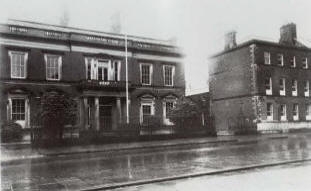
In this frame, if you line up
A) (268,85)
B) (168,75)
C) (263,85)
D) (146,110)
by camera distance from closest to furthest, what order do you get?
(146,110)
(168,75)
(263,85)
(268,85)

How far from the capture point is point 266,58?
37.0m

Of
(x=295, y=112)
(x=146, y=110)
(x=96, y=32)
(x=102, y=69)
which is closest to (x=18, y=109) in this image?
(x=102, y=69)

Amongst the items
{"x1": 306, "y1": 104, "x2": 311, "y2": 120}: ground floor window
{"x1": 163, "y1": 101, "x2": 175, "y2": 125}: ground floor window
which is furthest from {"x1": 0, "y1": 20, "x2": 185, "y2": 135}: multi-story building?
{"x1": 306, "y1": 104, "x2": 311, "y2": 120}: ground floor window

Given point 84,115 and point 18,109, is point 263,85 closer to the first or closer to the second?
point 84,115

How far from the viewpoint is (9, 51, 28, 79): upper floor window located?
2637 cm

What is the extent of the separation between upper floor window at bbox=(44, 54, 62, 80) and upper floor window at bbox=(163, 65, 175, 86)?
10.7 metres

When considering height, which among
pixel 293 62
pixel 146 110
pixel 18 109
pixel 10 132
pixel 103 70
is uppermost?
pixel 293 62

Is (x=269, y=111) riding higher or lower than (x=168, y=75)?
lower

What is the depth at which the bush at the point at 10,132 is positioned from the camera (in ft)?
72.2

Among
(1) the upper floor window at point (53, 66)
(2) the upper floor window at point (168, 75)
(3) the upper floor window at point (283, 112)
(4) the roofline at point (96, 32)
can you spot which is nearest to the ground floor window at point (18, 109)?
(1) the upper floor window at point (53, 66)

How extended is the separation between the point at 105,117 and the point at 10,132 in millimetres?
9658

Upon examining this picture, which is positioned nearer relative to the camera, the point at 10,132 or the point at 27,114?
the point at 10,132

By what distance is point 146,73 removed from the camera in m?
33.1

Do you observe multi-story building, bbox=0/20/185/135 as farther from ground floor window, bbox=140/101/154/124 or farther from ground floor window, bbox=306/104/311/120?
ground floor window, bbox=306/104/311/120
